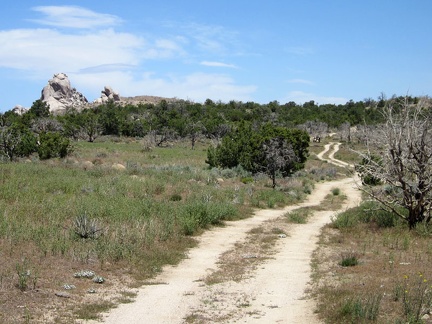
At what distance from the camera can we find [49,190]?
20.4 m

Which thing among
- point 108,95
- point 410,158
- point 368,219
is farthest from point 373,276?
point 108,95

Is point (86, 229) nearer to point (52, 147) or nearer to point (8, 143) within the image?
point (8, 143)

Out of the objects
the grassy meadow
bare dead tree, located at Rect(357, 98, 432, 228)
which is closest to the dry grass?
bare dead tree, located at Rect(357, 98, 432, 228)

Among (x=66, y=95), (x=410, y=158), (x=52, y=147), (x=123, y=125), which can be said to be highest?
(x=66, y=95)

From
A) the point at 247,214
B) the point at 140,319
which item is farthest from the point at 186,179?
the point at 140,319

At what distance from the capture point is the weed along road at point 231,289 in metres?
7.98

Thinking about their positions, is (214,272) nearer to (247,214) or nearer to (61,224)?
(61,224)

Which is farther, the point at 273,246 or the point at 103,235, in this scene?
the point at 273,246

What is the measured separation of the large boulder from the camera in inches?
5896

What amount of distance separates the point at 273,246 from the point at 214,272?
3.70 meters

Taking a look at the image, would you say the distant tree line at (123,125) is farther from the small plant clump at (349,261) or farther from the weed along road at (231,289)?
the small plant clump at (349,261)

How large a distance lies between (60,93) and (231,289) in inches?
6086

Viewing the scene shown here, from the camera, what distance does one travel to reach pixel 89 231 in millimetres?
12891

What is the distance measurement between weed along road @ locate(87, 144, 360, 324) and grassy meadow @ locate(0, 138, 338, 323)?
49cm
